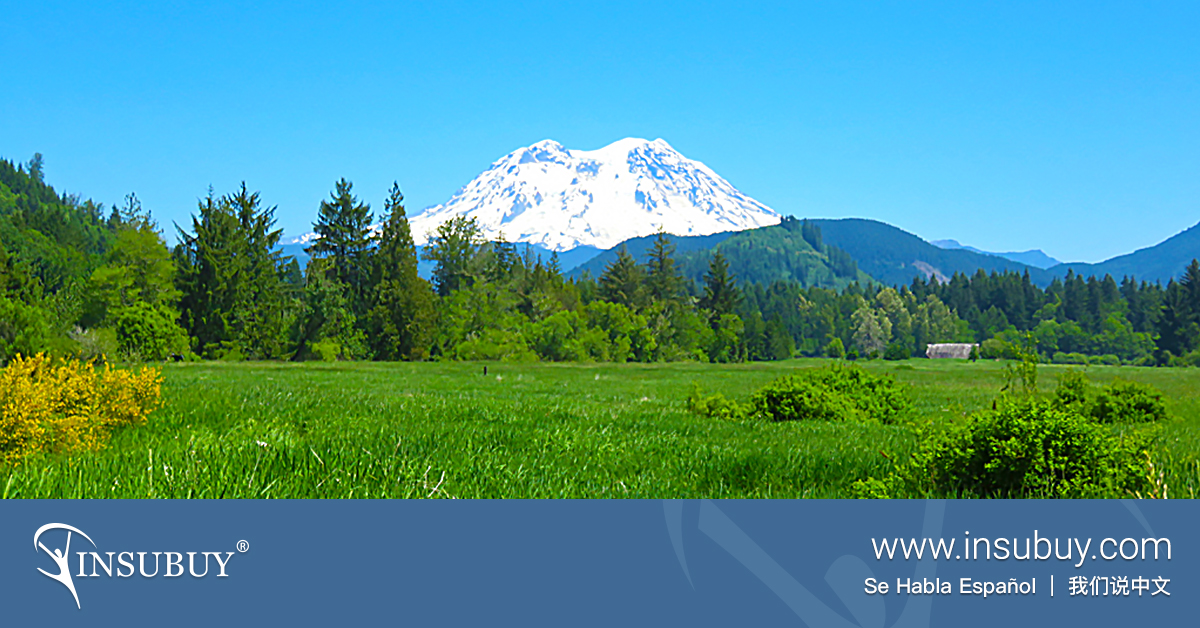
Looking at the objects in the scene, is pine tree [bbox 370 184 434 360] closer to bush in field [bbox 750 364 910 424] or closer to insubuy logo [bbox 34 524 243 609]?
bush in field [bbox 750 364 910 424]

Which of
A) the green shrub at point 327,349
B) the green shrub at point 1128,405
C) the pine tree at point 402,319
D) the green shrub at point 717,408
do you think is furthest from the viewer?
the pine tree at point 402,319

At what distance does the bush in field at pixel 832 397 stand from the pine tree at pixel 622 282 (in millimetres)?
90225

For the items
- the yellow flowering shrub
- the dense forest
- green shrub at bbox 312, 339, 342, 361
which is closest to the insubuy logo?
the yellow flowering shrub

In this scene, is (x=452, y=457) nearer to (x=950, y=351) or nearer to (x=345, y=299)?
(x=345, y=299)

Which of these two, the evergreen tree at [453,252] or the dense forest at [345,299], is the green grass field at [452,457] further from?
the evergreen tree at [453,252]

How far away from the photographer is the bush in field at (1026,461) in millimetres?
5176

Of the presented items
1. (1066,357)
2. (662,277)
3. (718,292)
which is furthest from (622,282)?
(1066,357)

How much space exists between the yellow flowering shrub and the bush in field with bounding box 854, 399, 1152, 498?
19.7ft

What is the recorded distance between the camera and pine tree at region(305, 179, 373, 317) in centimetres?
7994

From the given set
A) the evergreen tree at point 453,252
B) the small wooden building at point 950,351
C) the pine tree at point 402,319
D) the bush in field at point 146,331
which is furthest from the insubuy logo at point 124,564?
the small wooden building at point 950,351

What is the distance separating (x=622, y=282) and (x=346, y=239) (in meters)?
38.5

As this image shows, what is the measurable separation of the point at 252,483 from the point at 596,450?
10.6 ft

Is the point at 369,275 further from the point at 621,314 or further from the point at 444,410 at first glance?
the point at 444,410

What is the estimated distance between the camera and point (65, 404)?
6.89 metres
